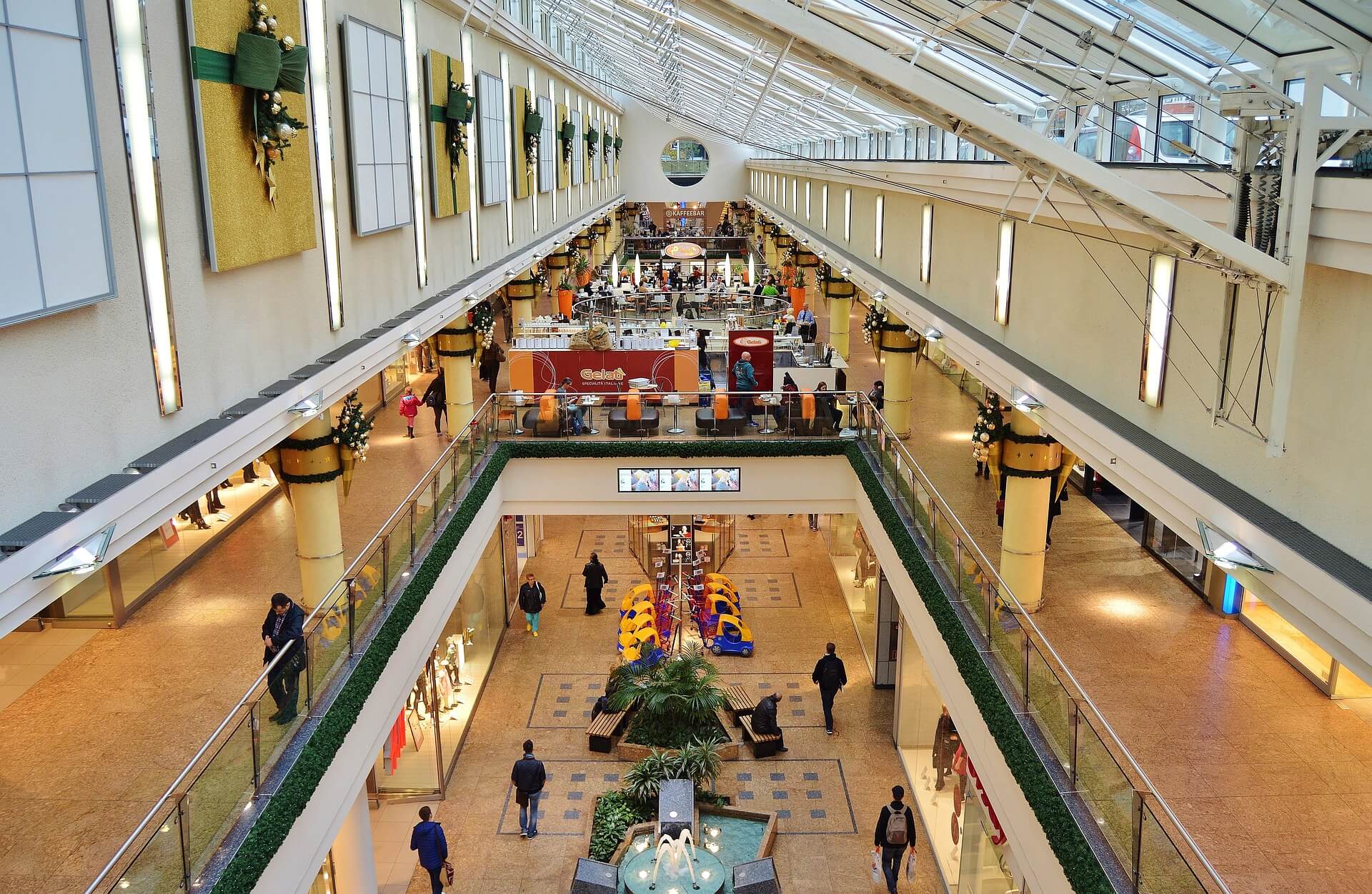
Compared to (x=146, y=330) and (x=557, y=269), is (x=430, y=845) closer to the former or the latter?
(x=146, y=330)

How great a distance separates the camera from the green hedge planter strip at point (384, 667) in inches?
301

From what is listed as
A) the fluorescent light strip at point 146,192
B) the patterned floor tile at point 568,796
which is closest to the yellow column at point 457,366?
the patterned floor tile at point 568,796

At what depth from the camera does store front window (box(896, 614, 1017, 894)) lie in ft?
37.2

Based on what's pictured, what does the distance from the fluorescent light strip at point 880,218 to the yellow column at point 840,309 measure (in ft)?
25.7

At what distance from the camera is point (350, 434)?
12477mm

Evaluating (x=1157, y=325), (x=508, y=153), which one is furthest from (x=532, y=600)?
(x=1157, y=325)

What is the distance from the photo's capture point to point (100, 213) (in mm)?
6391

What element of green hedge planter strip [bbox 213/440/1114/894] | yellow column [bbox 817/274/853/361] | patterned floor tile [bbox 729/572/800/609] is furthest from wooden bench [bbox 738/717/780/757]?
yellow column [bbox 817/274/853/361]

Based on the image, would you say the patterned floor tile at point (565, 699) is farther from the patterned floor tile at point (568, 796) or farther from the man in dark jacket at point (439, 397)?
the man in dark jacket at point (439, 397)

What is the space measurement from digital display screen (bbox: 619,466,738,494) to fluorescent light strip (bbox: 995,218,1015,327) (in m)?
7.97

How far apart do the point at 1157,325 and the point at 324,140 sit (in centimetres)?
824

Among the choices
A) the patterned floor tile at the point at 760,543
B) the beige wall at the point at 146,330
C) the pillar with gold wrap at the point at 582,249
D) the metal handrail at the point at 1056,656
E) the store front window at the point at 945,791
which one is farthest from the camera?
the pillar with gold wrap at the point at 582,249

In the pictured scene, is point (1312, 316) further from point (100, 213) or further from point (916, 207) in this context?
point (916, 207)

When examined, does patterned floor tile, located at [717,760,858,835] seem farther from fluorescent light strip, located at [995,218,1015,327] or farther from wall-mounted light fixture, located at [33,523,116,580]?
wall-mounted light fixture, located at [33,523,116,580]
